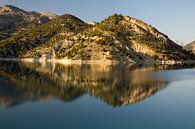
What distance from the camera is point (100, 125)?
131 feet

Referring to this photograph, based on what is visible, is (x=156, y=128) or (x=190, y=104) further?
(x=190, y=104)

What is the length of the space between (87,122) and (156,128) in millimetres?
8964

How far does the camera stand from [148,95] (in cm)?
6606

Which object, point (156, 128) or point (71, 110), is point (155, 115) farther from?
point (71, 110)

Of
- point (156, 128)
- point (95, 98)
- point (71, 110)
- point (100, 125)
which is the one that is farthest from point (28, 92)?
point (156, 128)

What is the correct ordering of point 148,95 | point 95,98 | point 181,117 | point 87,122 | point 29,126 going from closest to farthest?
point 29,126
point 87,122
point 181,117
point 95,98
point 148,95

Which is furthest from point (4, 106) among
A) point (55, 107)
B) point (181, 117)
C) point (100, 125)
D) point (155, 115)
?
point (181, 117)

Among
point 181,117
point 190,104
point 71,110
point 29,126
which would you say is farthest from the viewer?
point 190,104

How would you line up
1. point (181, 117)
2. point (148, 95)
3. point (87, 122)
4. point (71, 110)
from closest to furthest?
point (87, 122) < point (181, 117) < point (71, 110) < point (148, 95)

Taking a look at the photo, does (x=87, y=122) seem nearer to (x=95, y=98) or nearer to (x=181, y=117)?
(x=181, y=117)

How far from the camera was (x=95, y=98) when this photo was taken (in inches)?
2425

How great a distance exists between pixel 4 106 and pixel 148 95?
30061 mm

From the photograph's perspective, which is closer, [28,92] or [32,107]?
[32,107]

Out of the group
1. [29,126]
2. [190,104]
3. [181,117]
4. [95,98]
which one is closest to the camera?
[29,126]
